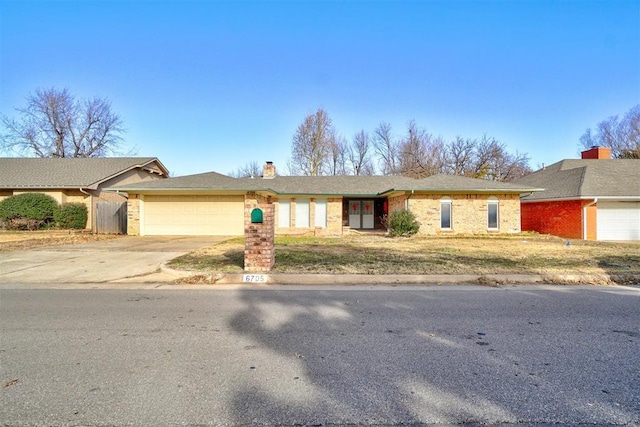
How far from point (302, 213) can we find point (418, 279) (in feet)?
47.5

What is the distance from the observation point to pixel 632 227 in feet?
60.8

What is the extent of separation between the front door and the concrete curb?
644 inches

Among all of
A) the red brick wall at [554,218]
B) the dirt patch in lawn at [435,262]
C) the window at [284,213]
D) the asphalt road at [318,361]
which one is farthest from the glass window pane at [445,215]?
the asphalt road at [318,361]

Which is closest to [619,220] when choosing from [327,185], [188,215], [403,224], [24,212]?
[403,224]

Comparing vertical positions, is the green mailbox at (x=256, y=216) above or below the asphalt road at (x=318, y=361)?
above

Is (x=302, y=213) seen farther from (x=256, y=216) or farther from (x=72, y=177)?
(x=72, y=177)

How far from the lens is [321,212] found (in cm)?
2169

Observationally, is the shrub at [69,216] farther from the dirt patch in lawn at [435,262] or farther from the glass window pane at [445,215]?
the glass window pane at [445,215]

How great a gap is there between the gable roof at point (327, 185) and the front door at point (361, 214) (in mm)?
1307

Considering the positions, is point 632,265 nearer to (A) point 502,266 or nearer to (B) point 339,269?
(A) point 502,266

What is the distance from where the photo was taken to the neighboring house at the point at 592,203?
18203 millimetres

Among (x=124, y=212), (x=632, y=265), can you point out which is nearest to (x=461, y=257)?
(x=632, y=265)

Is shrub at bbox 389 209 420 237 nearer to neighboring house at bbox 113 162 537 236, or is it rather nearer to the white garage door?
neighboring house at bbox 113 162 537 236

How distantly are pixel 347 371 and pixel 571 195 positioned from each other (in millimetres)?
20320
